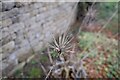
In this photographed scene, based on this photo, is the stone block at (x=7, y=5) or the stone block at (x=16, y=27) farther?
the stone block at (x=16, y=27)

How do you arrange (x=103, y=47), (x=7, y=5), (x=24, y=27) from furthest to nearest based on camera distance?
(x=103, y=47) < (x=24, y=27) < (x=7, y=5)

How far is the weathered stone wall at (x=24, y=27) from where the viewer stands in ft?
10.1

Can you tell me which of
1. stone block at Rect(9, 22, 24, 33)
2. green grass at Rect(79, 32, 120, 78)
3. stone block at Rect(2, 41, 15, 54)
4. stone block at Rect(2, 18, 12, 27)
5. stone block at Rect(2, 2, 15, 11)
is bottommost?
green grass at Rect(79, 32, 120, 78)

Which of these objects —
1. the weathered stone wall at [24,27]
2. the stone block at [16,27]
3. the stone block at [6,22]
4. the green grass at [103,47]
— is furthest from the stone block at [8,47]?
the green grass at [103,47]

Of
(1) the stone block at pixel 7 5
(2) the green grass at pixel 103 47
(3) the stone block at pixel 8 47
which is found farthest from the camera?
(2) the green grass at pixel 103 47

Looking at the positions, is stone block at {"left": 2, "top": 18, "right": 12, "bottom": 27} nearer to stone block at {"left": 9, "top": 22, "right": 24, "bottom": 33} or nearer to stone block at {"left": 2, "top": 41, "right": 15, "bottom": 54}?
stone block at {"left": 9, "top": 22, "right": 24, "bottom": 33}

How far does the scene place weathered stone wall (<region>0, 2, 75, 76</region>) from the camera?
307 cm

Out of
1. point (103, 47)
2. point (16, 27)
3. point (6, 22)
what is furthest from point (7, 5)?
point (103, 47)

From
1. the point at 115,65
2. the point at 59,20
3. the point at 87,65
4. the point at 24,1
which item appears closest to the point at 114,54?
the point at 115,65

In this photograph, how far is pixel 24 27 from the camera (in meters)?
3.54

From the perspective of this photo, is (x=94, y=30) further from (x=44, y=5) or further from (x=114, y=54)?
(x=44, y=5)

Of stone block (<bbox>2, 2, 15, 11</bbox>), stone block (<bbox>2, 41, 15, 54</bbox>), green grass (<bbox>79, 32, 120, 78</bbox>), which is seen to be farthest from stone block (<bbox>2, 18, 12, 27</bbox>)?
green grass (<bbox>79, 32, 120, 78</bbox>)

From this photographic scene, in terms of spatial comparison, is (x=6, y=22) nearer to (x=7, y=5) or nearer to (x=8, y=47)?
(x=7, y=5)

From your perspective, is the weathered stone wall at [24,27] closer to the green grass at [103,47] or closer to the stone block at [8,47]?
the stone block at [8,47]
